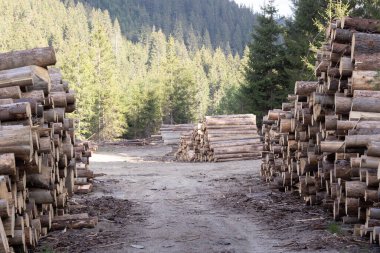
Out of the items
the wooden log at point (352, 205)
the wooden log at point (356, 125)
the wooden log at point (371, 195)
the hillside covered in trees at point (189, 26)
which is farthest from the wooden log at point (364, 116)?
the hillside covered in trees at point (189, 26)

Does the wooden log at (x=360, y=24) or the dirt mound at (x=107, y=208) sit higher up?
the wooden log at (x=360, y=24)

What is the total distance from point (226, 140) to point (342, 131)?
14.4m

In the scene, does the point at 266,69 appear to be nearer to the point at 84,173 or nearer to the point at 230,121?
the point at 230,121

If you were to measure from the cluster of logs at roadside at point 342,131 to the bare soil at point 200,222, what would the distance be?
0.35 metres

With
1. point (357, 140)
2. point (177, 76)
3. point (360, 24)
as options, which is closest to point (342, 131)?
point (357, 140)

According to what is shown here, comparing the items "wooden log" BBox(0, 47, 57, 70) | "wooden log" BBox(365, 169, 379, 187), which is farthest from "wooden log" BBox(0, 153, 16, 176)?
"wooden log" BBox(365, 169, 379, 187)

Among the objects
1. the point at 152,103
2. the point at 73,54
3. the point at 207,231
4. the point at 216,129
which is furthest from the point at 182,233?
the point at 152,103

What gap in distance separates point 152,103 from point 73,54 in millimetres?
9854

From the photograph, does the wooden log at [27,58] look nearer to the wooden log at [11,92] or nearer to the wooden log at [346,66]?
the wooden log at [11,92]

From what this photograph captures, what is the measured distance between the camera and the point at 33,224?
743 centimetres

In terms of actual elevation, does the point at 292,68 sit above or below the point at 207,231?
above

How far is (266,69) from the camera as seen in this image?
111 feet

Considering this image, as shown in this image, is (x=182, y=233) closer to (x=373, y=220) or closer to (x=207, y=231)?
(x=207, y=231)

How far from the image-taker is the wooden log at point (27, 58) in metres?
8.15
